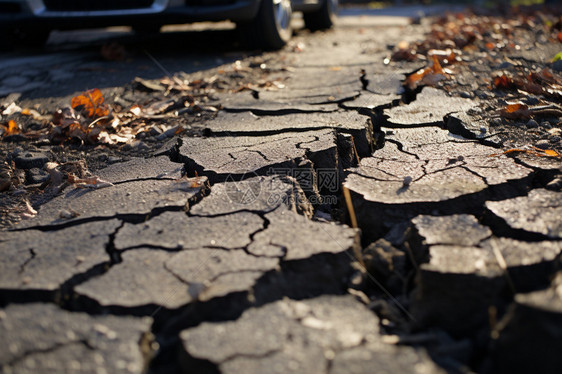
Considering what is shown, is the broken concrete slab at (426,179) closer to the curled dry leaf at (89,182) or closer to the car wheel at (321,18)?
the curled dry leaf at (89,182)

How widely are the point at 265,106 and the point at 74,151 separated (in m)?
1.03

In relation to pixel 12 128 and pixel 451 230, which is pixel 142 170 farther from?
pixel 451 230

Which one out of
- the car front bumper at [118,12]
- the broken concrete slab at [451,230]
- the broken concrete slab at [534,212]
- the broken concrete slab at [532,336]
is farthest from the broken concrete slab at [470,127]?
the car front bumper at [118,12]

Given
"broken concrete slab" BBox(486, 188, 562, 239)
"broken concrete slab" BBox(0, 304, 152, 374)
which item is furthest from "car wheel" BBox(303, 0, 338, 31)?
"broken concrete slab" BBox(0, 304, 152, 374)

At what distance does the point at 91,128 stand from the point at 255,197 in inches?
48.8

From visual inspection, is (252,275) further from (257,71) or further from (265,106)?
(257,71)

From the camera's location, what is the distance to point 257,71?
3.81 meters

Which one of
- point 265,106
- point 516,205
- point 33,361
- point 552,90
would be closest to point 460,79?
point 552,90

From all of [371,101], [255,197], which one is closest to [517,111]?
[371,101]

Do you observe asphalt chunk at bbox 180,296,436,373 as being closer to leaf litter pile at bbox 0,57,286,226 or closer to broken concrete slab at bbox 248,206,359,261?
broken concrete slab at bbox 248,206,359,261

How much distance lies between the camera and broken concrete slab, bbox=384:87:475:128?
8.38 ft

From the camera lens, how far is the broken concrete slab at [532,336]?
1.01m

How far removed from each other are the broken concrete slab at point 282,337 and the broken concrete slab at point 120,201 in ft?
2.14

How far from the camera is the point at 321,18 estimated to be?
248 inches
